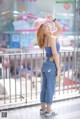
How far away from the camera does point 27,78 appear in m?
5.25

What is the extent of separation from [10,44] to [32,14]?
0.72 meters

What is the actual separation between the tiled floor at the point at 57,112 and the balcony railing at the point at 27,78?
0.15m

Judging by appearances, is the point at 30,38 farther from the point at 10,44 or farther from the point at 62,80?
the point at 62,80

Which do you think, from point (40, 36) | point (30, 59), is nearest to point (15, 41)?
point (30, 59)

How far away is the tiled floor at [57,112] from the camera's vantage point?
439cm

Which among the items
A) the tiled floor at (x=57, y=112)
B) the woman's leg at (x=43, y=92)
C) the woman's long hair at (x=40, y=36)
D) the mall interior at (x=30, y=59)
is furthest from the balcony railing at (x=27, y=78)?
the woman's long hair at (x=40, y=36)

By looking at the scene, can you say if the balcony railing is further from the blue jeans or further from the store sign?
the blue jeans

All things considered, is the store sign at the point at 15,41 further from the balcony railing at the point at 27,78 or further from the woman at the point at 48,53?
the woman at the point at 48,53

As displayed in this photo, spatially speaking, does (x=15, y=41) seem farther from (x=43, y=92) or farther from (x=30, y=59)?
(x=43, y=92)

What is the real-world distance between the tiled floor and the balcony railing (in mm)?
148

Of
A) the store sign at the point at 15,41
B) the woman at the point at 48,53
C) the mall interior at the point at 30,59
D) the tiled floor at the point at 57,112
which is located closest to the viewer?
the woman at the point at 48,53

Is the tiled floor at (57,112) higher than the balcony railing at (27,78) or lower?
lower

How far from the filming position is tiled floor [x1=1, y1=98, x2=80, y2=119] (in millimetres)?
4391

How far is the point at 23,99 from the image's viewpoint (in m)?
4.93
